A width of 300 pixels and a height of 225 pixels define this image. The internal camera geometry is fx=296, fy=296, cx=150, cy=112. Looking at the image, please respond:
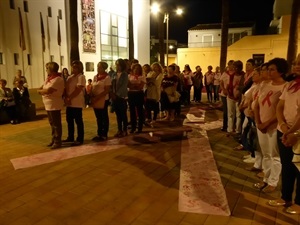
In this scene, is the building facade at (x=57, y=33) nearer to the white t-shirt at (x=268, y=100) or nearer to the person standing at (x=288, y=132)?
the white t-shirt at (x=268, y=100)

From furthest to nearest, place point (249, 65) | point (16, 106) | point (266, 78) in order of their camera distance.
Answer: point (16, 106) < point (249, 65) < point (266, 78)

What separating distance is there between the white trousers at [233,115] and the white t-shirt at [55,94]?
3676 millimetres

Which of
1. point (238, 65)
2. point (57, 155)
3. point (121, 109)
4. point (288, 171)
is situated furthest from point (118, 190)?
point (238, 65)

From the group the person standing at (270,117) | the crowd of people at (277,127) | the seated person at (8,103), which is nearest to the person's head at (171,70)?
the crowd of people at (277,127)

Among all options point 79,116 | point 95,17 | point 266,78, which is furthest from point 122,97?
point 95,17

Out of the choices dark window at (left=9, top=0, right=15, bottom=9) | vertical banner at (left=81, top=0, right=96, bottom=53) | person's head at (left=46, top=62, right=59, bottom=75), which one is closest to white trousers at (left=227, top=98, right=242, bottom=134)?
person's head at (left=46, top=62, right=59, bottom=75)

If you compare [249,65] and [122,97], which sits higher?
[249,65]

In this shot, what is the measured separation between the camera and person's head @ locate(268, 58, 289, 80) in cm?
343

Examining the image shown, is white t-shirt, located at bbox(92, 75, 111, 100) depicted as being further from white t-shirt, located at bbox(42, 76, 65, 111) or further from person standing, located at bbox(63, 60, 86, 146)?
white t-shirt, located at bbox(42, 76, 65, 111)

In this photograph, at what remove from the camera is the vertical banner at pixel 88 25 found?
71.3 feet

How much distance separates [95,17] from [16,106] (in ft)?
52.1

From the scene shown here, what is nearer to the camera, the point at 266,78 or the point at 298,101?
the point at 298,101

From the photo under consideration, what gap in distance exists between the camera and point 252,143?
15.4ft

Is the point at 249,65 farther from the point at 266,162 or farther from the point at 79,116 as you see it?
Result: the point at 79,116
